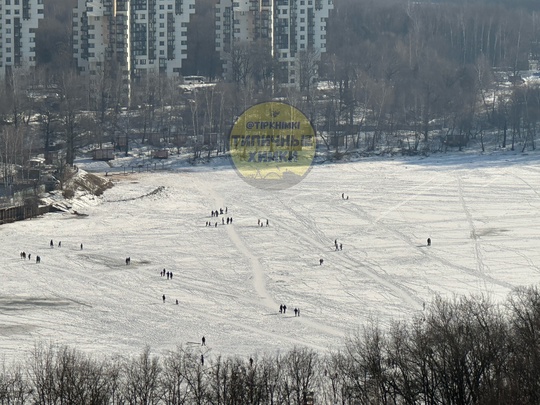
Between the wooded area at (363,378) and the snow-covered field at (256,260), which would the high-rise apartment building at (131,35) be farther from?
the wooded area at (363,378)

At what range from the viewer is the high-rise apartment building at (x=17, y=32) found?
67000 millimetres

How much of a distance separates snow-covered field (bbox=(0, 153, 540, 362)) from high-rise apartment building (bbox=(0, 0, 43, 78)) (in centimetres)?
2084

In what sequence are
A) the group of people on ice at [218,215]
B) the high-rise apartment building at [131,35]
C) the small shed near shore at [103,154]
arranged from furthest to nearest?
the high-rise apartment building at [131,35]
the small shed near shore at [103,154]
the group of people on ice at [218,215]

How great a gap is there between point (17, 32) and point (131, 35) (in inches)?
235

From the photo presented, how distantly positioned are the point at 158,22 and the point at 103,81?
6.66m

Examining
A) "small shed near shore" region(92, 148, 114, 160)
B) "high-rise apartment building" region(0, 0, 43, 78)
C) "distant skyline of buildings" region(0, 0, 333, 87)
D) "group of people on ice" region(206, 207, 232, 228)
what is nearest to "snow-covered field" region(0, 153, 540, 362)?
"group of people on ice" region(206, 207, 232, 228)

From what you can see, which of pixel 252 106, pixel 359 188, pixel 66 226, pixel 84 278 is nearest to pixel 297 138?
pixel 252 106

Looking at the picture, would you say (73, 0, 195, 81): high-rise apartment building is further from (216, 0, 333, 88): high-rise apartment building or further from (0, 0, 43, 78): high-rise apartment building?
(216, 0, 333, 88): high-rise apartment building

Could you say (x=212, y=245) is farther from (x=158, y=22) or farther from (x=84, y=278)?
(x=158, y=22)

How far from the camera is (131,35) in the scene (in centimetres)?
6781

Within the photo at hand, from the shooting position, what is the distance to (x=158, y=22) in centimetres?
6825

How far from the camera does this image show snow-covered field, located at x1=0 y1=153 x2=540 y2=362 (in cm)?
2553

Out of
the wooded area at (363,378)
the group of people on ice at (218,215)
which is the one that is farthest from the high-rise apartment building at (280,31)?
the wooded area at (363,378)

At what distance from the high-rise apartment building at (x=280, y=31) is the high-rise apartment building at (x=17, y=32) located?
34.5 feet
